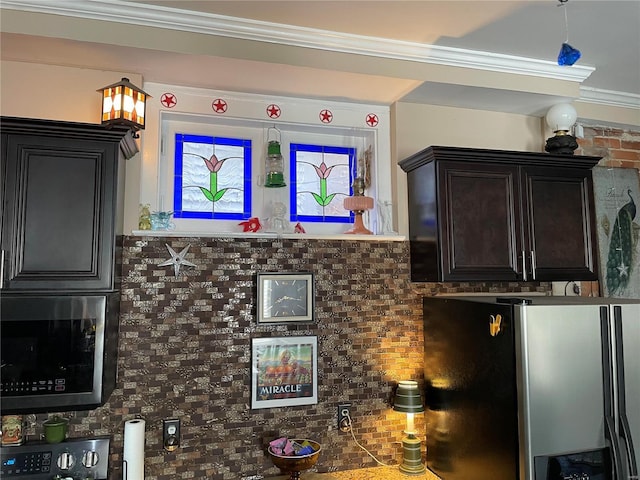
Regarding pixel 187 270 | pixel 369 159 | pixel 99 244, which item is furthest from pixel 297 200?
pixel 99 244

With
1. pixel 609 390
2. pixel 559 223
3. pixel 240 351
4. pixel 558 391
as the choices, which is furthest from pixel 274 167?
pixel 609 390

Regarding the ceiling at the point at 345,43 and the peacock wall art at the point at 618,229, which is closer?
the ceiling at the point at 345,43

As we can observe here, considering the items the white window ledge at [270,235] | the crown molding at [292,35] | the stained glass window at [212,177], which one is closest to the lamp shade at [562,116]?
the crown molding at [292,35]

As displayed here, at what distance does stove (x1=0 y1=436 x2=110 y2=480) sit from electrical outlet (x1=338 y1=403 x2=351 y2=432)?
1.03 meters

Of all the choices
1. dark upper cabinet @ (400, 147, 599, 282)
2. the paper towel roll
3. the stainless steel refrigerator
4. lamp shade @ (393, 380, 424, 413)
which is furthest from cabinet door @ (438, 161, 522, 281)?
the paper towel roll

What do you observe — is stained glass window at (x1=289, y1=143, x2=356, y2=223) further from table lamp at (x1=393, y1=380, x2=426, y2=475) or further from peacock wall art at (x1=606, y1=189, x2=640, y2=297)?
peacock wall art at (x1=606, y1=189, x2=640, y2=297)

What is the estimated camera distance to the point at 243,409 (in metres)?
2.14

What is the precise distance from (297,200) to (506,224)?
105 centimetres

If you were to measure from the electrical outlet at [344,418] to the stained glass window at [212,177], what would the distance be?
106cm

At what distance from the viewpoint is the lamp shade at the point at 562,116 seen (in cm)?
246

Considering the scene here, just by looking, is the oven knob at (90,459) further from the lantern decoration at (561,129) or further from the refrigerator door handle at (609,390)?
the lantern decoration at (561,129)

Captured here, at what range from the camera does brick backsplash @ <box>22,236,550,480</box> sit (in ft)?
6.68

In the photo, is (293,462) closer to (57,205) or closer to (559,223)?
(57,205)

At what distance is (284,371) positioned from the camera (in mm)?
2203
